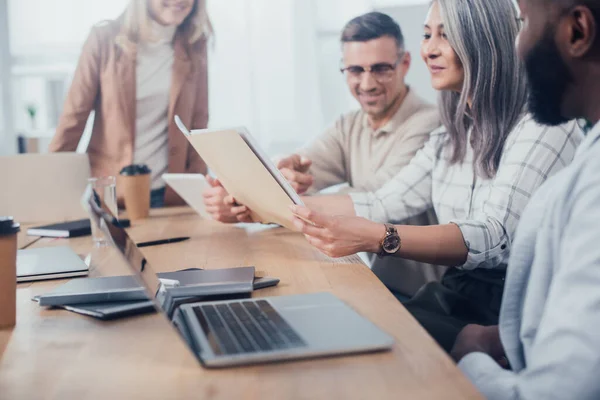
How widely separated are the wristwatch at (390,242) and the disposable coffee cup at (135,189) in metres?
0.93

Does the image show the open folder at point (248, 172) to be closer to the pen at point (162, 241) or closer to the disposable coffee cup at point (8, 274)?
the pen at point (162, 241)

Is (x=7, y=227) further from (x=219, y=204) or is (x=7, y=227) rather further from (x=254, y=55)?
(x=254, y=55)

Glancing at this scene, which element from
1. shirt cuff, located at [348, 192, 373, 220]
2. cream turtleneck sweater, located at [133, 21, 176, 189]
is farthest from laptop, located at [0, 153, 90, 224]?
shirt cuff, located at [348, 192, 373, 220]

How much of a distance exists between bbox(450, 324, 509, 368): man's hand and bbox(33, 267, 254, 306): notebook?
41cm

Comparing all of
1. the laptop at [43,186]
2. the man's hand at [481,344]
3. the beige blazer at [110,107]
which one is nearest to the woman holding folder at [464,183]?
the man's hand at [481,344]

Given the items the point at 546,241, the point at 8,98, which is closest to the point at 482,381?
the point at 546,241

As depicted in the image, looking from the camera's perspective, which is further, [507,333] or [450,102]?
[450,102]

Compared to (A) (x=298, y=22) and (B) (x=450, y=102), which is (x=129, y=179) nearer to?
(B) (x=450, y=102)

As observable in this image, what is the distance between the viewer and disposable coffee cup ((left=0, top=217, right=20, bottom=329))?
99 cm

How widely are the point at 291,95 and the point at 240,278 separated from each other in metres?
2.83

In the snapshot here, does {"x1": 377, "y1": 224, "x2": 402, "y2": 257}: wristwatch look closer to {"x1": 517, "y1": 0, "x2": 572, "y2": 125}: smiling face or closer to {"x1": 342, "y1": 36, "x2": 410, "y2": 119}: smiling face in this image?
{"x1": 517, "y1": 0, "x2": 572, "y2": 125}: smiling face

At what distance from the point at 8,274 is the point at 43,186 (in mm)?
1249

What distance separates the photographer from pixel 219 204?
1.84m

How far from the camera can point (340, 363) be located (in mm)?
778
